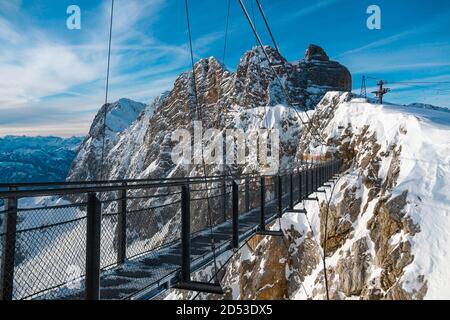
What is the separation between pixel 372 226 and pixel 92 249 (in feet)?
95.1

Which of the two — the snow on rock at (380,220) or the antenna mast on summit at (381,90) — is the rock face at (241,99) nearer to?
the antenna mast on summit at (381,90)

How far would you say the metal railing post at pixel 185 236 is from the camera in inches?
165

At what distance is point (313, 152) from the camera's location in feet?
160

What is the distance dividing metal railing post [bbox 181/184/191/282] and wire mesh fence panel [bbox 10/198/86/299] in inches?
49.2

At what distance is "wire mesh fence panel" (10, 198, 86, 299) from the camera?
2.91m

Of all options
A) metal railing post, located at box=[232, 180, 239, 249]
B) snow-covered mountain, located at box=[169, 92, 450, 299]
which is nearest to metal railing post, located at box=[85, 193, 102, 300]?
metal railing post, located at box=[232, 180, 239, 249]

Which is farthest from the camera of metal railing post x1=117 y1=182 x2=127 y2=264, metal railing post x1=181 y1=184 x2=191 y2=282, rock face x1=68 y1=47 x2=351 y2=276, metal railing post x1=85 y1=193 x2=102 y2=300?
rock face x1=68 y1=47 x2=351 y2=276

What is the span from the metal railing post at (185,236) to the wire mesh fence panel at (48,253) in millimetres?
1249

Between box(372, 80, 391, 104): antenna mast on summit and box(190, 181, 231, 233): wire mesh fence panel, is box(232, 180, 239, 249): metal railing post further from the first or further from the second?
box(372, 80, 391, 104): antenna mast on summit

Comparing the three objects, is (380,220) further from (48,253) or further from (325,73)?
(325,73)

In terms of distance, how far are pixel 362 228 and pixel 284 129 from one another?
6320 centimetres

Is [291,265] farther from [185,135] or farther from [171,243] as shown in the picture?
[185,135]
